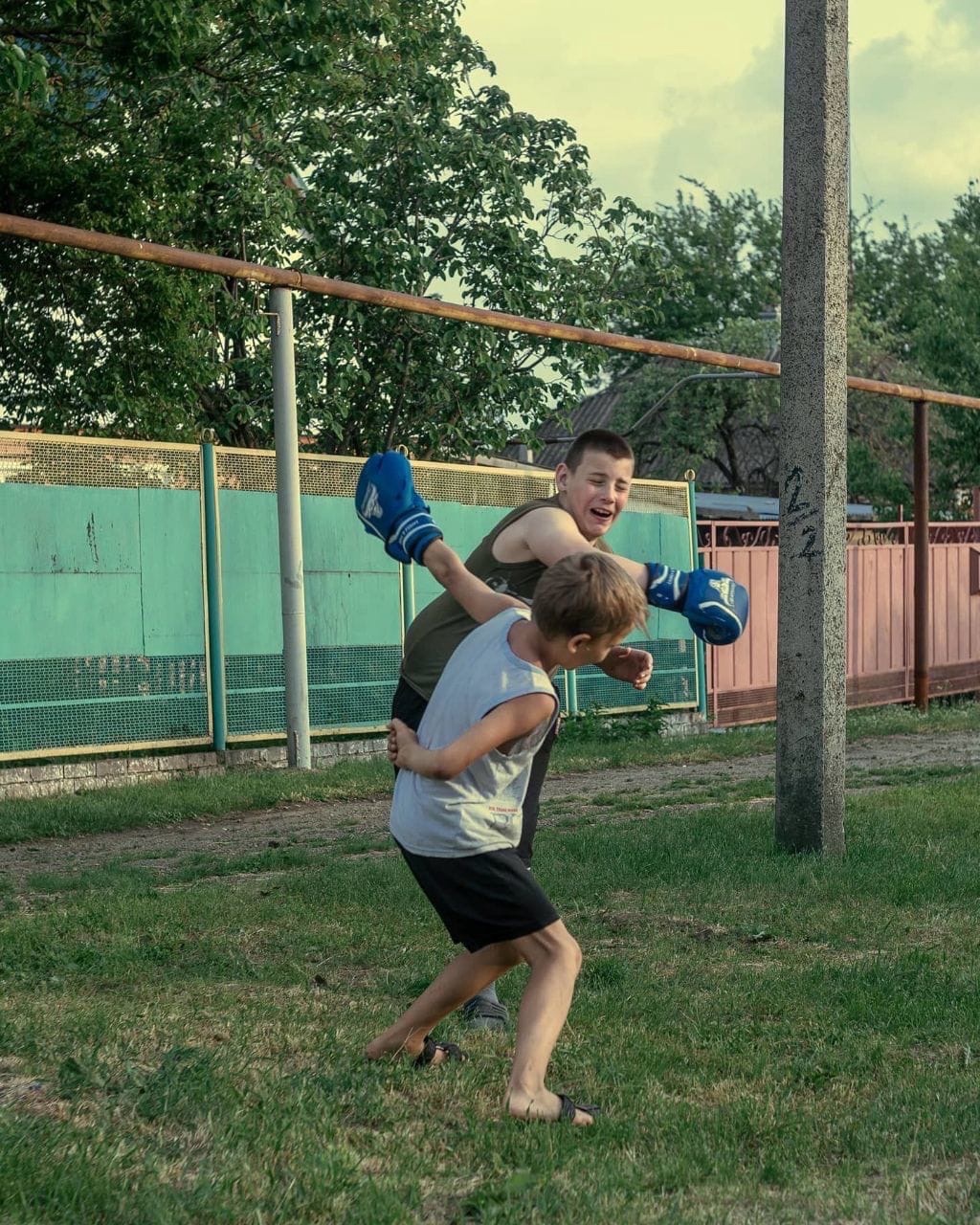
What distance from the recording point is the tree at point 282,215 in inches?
563

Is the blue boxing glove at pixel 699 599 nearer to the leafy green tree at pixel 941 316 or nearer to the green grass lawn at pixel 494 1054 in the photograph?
the green grass lawn at pixel 494 1054

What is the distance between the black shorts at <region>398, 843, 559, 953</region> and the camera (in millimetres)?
3998

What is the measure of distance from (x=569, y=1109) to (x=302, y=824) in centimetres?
562

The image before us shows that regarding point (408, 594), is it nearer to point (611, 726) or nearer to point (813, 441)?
point (611, 726)

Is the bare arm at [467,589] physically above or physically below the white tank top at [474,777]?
above

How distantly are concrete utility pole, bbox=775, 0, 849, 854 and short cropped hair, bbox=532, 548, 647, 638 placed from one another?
4030 mm

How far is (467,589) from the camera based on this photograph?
14.7 feet

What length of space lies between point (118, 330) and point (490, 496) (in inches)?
148

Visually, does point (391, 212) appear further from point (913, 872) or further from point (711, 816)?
point (913, 872)

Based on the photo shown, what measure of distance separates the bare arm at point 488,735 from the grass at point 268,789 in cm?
538

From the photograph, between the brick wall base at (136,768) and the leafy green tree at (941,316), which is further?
the leafy green tree at (941,316)

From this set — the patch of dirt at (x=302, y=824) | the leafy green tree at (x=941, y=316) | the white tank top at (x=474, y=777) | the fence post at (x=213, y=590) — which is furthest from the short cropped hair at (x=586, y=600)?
the leafy green tree at (x=941, y=316)

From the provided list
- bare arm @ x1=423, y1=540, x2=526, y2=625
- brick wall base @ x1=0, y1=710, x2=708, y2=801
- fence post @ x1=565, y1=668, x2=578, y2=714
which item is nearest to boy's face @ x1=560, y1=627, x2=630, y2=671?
bare arm @ x1=423, y1=540, x2=526, y2=625

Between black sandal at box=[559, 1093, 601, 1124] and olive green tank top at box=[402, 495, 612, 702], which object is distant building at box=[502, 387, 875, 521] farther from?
black sandal at box=[559, 1093, 601, 1124]
